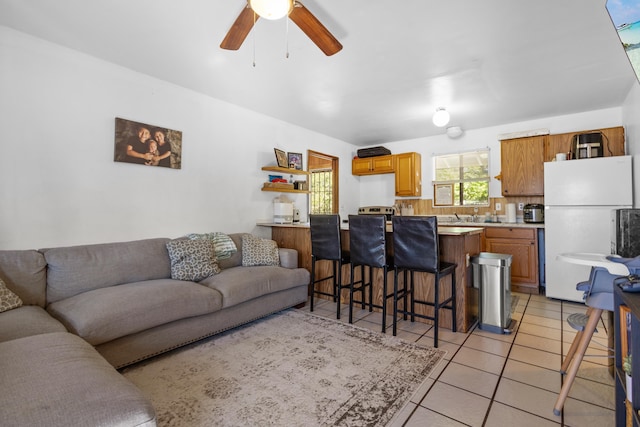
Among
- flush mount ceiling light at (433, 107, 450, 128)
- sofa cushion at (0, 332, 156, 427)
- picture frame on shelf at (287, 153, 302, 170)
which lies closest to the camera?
sofa cushion at (0, 332, 156, 427)

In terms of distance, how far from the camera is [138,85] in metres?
3.10

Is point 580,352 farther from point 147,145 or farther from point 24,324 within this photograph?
point 147,145

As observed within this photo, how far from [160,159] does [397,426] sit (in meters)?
3.19

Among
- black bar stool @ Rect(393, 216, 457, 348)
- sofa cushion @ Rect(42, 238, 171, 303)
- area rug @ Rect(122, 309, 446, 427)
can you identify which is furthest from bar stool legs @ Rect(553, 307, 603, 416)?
sofa cushion @ Rect(42, 238, 171, 303)

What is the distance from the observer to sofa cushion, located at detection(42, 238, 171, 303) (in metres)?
2.32

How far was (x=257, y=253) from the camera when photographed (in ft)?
11.4

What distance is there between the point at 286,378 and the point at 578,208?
3919mm

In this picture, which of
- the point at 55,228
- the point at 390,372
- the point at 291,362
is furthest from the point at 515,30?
the point at 55,228

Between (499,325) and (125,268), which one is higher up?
(125,268)

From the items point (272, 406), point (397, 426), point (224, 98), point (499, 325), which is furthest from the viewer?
point (224, 98)

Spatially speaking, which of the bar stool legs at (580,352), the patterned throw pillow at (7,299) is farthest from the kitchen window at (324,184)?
the bar stool legs at (580,352)

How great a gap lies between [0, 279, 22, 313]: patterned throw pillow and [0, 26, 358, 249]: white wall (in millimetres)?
627

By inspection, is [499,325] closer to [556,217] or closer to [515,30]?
[556,217]

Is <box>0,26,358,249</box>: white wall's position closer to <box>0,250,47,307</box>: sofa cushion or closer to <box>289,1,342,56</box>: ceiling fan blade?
<box>0,250,47,307</box>: sofa cushion
